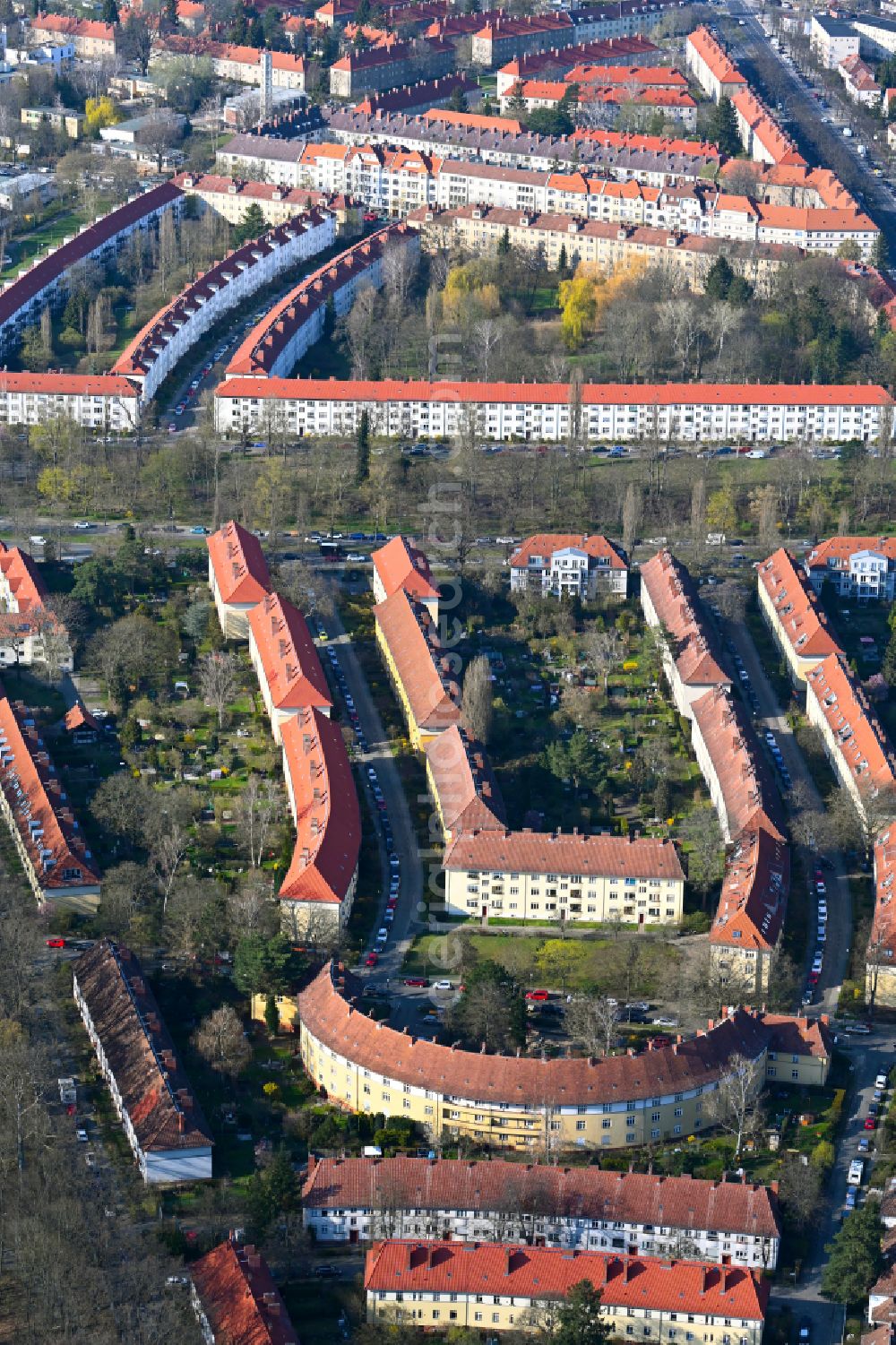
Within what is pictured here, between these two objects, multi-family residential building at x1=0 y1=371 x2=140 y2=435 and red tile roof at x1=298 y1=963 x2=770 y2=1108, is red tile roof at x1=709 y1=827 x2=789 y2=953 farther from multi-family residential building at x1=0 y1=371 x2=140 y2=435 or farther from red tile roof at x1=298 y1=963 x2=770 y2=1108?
multi-family residential building at x1=0 y1=371 x2=140 y2=435

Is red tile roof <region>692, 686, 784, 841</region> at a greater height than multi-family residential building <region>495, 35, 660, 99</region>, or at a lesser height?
lesser

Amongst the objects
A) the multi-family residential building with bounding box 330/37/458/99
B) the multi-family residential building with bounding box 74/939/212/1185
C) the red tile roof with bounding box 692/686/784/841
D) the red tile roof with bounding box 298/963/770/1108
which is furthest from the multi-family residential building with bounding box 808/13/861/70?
the red tile roof with bounding box 298/963/770/1108

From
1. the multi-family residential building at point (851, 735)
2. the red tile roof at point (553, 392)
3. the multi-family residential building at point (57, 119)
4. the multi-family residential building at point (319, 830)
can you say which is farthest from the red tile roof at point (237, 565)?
the multi-family residential building at point (57, 119)

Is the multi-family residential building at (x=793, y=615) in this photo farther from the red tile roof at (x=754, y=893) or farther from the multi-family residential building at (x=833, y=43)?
the multi-family residential building at (x=833, y=43)

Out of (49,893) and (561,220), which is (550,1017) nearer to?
(49,893)

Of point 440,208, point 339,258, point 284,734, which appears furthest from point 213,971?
point 440,208

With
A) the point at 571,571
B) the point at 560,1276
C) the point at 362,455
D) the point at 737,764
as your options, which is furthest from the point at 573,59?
the point at 560,1276
